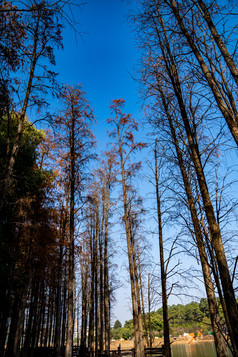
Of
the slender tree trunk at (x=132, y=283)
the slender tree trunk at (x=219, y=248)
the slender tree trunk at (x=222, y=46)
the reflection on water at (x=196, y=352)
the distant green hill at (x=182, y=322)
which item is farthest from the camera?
the reflection on water at (x=196, y=352)

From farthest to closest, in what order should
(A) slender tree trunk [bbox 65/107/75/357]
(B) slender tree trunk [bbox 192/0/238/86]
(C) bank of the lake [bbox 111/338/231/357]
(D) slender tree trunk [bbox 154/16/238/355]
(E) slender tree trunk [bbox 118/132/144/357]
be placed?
(C) bank of the lake [bbox 111/338/231/357], (E) slender tree trunk [bbox 118/132/144/357], (A) slender tree trunk [bbox 65/107/75/357], (B) slender tree trunk [bbox 192/0/238/86], (D) slender tree trunk [bbox 154/16/238/355]

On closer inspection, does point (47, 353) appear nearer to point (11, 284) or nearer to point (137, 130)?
point (11, 284)

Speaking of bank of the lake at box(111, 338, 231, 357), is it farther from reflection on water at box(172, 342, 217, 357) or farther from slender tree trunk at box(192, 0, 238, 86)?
slender tree trunk at box(192, 0, 238, 86)

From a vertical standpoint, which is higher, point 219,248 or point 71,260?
point 71,260

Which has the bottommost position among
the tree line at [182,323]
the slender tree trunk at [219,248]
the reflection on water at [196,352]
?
the reflection on water at [196,352]

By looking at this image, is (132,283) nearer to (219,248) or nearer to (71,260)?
(71,260)

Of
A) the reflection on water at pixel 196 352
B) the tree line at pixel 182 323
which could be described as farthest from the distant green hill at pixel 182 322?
the reflection on water at pixel 196 352

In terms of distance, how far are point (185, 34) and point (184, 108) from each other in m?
1.32

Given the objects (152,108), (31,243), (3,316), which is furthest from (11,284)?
(152,108)

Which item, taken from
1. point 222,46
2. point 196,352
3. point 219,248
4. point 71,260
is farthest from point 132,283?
point 196,352

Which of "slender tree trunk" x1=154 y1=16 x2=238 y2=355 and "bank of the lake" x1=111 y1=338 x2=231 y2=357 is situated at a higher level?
"slender tree trunk" x1=154 y1=16 x2=238 y2=355

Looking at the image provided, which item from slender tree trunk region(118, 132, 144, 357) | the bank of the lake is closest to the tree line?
slender tree trunk region(118, 132, 144, 357)

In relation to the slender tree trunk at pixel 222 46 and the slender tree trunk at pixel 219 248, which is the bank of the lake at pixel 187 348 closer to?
the slender tree trunk at pixel 219 248

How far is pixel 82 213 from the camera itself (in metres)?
8.76
